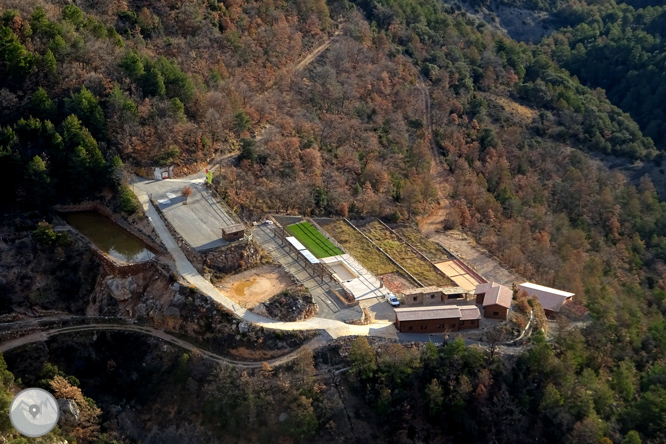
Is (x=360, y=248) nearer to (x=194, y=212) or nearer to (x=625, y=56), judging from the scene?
(x=194, y=212)

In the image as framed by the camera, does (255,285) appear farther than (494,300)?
Yes

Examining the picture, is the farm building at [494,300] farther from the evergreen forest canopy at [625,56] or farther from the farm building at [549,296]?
the evergreen forest canopy at [625,56]

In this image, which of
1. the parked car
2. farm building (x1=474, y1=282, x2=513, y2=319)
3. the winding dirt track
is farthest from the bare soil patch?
farm building (x1=474, y1=282, x2=513, y2=319)

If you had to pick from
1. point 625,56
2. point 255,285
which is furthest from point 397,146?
point 625,56

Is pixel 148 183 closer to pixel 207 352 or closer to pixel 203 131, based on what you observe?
pixel 203 131

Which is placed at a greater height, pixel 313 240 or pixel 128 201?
pixel 128 201

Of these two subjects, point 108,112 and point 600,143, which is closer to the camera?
point 108,112

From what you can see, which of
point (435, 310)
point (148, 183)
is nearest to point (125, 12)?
point (148, 183)

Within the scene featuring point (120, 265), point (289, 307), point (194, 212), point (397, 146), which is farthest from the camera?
point (397, 146)
